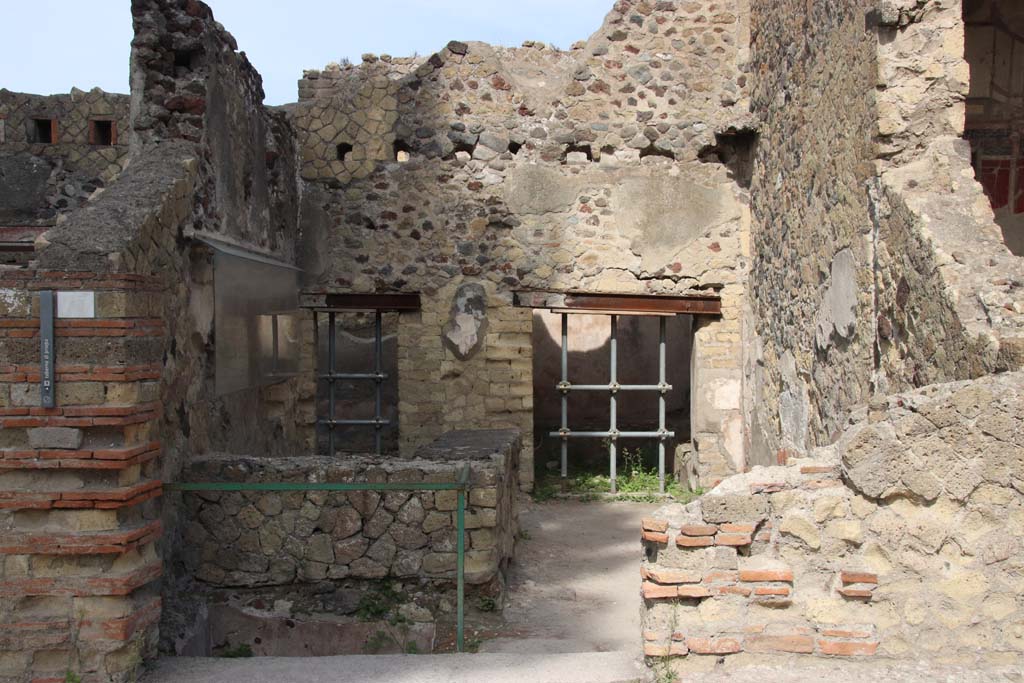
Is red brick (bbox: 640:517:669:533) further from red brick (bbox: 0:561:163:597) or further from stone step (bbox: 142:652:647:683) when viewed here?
red brick (bbox: 0:561:163:597)

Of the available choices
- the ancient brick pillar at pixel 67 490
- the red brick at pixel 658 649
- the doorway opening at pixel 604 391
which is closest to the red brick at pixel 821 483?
the red brick at pixel 658 649

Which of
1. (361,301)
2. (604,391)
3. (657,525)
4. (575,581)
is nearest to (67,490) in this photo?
(657,525)

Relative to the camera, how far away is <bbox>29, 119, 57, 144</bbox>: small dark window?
859cm

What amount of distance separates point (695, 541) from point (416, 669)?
1.18 meters

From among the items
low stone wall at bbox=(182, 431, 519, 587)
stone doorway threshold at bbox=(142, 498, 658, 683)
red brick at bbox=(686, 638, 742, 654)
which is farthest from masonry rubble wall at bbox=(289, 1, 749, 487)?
red brick at bbox=(686, 638, 742, 654)

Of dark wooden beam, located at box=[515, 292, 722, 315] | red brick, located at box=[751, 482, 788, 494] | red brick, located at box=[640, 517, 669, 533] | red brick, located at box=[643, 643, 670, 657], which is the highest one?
dark wooden beam, located at box=[515, 292, 722, 315]

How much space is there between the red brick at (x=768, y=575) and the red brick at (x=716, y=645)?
0.22 metres

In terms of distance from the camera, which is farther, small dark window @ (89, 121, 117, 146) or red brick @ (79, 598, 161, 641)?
small dark window @ (89, 121, 117, 146)

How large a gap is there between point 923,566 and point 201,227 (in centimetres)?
407

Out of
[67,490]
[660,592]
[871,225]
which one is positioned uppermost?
[871,225]

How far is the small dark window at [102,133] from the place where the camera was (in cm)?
861

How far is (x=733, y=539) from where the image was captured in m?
3.06

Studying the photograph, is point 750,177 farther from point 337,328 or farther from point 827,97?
point 337,328

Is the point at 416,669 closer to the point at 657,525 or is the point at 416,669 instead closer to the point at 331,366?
the point at 657,525
